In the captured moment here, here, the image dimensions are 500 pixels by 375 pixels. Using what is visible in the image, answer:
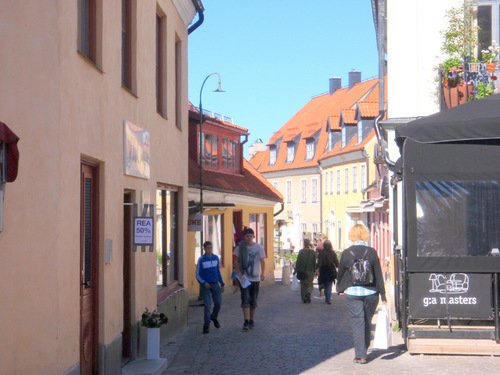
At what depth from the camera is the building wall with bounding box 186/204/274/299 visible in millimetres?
21391

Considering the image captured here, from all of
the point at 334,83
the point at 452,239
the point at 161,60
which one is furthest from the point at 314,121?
the point at 452,239

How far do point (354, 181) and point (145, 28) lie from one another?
113 ft

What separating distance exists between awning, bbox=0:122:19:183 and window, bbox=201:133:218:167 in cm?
1813

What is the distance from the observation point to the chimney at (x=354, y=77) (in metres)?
58.5

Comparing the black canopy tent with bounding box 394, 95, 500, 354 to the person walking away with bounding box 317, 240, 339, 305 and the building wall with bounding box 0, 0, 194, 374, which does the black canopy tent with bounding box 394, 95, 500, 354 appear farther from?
the person walking away with bounding box 317, 240, 339, 305

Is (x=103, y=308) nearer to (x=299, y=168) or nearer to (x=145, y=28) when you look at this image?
(x=145, y=28)

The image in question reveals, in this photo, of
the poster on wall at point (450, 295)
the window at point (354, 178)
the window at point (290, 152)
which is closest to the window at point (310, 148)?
the window at point (290, 152)

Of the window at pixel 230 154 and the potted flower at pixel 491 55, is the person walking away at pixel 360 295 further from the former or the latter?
the window at pixel 230 154

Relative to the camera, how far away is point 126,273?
11.0 metres

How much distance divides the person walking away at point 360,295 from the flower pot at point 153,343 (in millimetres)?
2391

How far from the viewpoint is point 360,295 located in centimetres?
1057

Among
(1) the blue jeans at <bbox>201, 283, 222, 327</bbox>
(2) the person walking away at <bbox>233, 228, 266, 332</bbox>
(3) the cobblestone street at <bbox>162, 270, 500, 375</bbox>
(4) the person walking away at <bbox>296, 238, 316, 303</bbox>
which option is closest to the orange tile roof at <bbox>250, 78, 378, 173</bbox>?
(4) the person walking away at <bbox>296, 238, 316, 303</bbox>

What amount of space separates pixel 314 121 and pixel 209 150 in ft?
113

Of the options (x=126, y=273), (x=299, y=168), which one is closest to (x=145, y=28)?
(x=126, y=273)
